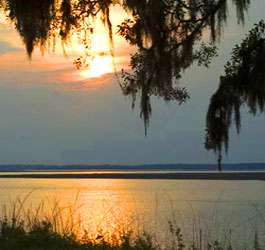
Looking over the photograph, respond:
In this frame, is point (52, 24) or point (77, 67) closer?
point (52, 24)

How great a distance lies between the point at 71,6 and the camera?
9.80m

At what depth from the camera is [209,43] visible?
38.1 feet

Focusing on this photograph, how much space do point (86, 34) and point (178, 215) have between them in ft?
61.5

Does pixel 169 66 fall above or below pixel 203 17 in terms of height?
below

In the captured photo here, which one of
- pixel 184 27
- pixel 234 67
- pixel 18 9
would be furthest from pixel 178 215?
pixel 18 9

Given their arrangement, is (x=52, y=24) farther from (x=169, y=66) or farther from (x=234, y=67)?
(x=234, y=67)

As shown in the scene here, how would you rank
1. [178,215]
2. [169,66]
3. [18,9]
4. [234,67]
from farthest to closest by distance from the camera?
[178,215]
[234,67]
[169,66]
[18,9]

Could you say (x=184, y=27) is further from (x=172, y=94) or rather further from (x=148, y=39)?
(x=172, y=94)

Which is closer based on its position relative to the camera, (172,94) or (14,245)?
(14,245)

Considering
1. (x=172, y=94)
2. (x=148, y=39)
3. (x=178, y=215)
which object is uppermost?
(x=148, y=39)

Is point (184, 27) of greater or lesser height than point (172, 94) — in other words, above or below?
above

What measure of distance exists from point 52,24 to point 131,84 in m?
2.30

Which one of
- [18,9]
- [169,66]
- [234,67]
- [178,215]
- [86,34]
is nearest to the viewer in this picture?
[18,9]

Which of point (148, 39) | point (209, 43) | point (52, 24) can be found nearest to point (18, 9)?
point (52, 24)
